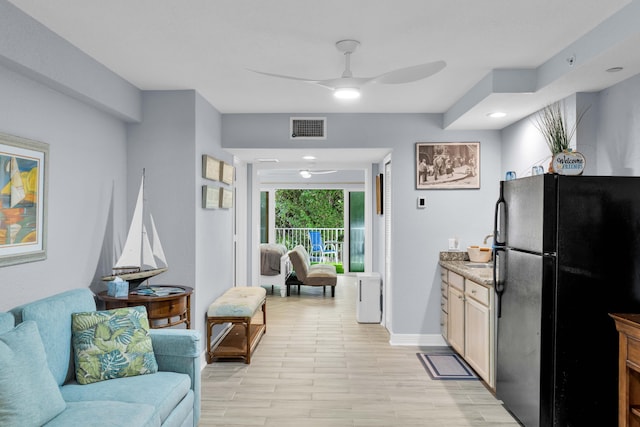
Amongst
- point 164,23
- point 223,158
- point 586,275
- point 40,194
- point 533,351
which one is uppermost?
point 164,23

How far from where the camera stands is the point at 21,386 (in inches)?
74.9

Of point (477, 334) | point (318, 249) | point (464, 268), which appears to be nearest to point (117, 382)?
point (477, 334)

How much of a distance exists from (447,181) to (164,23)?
328 cm

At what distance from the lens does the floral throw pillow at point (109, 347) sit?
2508mm

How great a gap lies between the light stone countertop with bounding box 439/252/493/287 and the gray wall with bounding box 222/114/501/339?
0.38 feet

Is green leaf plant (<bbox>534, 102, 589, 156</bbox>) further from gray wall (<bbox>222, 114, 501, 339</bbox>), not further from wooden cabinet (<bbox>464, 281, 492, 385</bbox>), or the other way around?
wooden cabinet (<bbox>464, 281, 492, 385</bbox>)

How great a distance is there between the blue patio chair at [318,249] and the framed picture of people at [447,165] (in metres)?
6.34

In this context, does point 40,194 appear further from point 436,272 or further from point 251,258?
point 251,258

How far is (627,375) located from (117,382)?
2769 millimetres

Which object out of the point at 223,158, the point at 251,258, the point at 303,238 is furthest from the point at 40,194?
the point at 303,238

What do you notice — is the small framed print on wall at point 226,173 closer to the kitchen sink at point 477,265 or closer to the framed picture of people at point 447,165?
the framed picture of people at point 447,165

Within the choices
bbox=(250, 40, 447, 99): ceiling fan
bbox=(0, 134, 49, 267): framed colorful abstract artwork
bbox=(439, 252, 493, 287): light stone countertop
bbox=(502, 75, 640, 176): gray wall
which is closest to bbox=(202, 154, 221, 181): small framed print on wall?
bbox=(0, 134, 49, 267): framed colorful abstract artwork

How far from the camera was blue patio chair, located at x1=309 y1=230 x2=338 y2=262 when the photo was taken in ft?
36.1

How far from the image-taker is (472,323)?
3.81m
